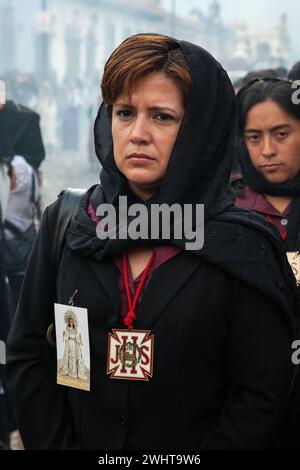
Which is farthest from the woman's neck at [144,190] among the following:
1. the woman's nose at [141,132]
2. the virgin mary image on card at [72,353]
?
the virgin mary image on card at [72,353]

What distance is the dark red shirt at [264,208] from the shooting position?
2.58m

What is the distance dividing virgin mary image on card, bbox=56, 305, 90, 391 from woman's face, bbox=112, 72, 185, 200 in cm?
34

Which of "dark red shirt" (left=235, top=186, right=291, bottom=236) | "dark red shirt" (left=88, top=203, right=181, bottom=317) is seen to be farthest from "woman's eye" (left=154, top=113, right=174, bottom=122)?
"dark red shirt" (left=235, top=186, right=291, bottom=236)

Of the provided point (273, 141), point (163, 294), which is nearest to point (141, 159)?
point (163, 294)

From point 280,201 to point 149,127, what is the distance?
45.4 inches

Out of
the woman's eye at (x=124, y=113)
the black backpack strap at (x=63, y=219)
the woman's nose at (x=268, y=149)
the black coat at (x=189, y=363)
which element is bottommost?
the black coat at (x=189, y=363)

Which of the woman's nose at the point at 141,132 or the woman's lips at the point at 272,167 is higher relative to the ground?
the woman's lips at the point at 272,167

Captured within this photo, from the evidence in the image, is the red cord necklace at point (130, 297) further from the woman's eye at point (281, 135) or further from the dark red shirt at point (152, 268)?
the woman's eye at point (281, 135)

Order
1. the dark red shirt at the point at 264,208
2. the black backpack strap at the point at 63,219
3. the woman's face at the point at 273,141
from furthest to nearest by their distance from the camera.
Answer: the woman's face at the point at 273,141
the dark red shirt at the point at 264,208
the black backpack strap at the point at 63,219

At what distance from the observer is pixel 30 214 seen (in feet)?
13.1

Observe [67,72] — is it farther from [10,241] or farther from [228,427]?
[228,427]

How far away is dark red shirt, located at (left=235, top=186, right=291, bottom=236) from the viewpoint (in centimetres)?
258

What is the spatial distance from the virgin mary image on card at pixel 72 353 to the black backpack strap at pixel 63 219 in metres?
0.14

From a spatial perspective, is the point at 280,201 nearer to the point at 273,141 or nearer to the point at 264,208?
the point at 264,208
